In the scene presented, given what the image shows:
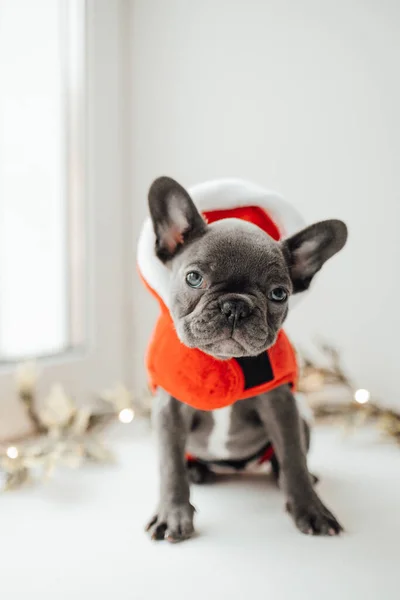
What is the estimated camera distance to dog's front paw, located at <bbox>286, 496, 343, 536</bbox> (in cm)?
93

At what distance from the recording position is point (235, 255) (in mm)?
846

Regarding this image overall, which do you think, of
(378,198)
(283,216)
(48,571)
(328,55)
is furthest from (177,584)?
(328,55)

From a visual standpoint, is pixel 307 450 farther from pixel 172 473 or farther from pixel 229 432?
pixel 172 473

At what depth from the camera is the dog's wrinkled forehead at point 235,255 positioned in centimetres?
85

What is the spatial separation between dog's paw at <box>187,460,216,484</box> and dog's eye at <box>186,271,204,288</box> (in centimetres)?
47

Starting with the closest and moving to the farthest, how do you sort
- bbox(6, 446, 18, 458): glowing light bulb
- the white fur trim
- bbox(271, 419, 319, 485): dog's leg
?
the white fur trim → bbox(271, 419, 319, 485): dog's leg → bbox(6, 446, 18, 458): glowing light bulb

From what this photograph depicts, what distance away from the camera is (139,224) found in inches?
73.0

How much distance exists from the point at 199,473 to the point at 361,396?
0.56 m

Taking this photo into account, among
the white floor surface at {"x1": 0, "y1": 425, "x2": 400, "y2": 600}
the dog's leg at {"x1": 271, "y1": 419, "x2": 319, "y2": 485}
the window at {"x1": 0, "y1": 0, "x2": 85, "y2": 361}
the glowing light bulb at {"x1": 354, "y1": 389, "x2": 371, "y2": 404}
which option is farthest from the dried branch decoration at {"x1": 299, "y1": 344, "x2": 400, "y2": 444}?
the window at {"x1": 0, "y1": 0, "x2": 85, "y2": 361}

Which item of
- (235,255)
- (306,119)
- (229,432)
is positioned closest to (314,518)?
(229,432)

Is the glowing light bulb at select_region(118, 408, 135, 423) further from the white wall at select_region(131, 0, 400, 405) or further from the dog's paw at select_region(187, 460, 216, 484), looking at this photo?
the white wall at select_region(131, 0, 400, 405)

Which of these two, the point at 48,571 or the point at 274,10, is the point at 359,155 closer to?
the point at 274,10

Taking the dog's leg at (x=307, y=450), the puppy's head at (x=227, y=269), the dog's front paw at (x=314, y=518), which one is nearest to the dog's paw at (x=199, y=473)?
the dog's leg at (x=307, y=450)

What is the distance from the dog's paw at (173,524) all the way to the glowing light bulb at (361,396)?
28.6 inches
